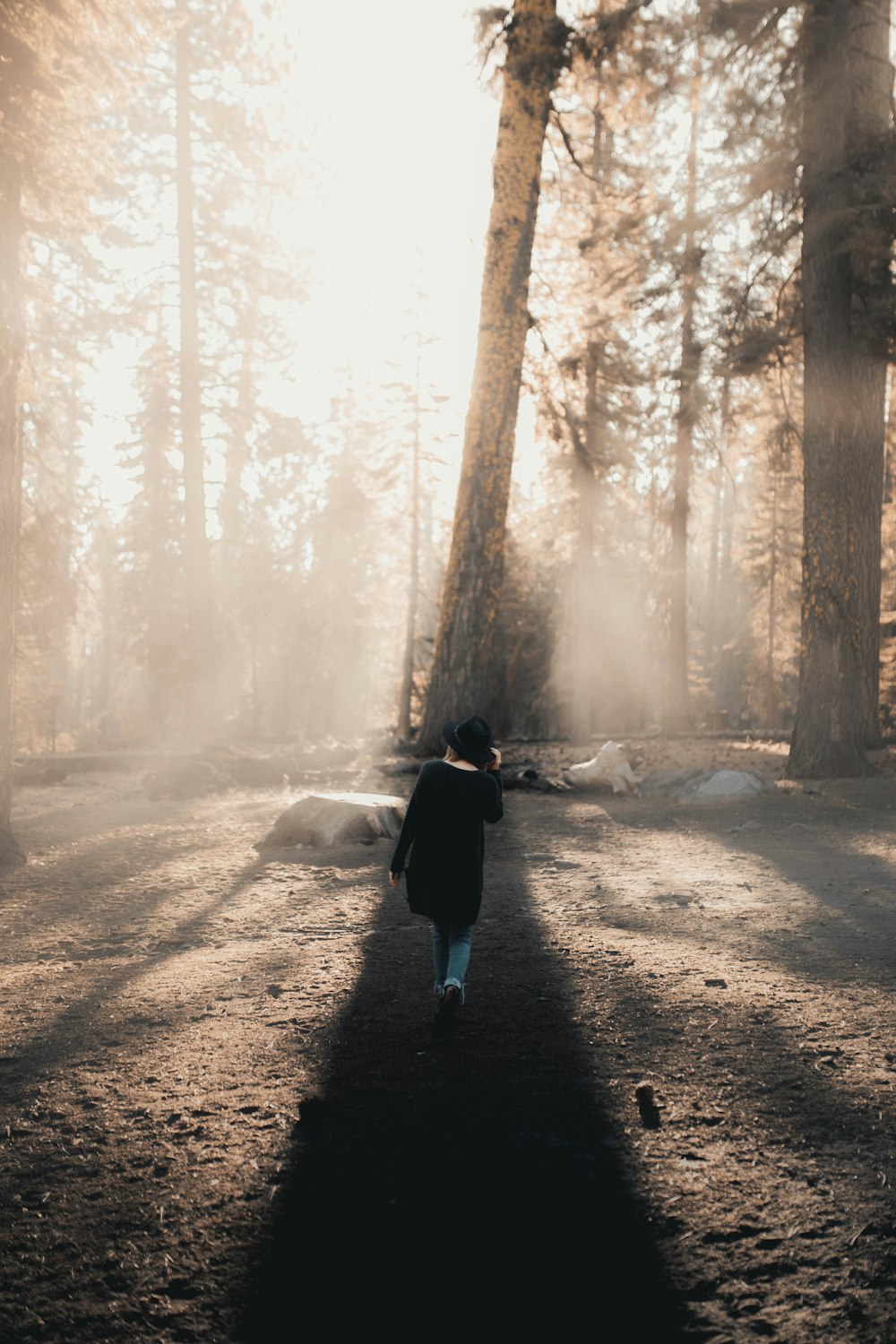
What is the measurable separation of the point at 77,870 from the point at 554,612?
20068 mm

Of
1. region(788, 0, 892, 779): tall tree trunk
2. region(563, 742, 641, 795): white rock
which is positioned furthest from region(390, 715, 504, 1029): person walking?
region(788, 0, 892, 779): tall tree trunk

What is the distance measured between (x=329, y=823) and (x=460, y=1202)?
6.61 metres

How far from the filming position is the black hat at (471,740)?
5.20 metres

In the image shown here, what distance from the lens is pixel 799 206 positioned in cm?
1369

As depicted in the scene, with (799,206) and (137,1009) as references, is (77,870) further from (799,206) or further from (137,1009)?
(799,206)

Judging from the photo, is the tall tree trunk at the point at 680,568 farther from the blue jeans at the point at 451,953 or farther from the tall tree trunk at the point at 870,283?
the blue jeans at the point at 451,953

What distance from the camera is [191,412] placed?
78.8 feet

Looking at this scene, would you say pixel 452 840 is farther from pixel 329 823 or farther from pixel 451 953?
pixel 329 823

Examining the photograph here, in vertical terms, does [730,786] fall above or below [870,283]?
below

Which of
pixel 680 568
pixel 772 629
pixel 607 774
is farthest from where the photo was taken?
pixel 772 629

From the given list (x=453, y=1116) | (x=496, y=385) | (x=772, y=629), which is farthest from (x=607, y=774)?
(x=772, y=629)

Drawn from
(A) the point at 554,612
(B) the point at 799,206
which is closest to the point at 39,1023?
(B) the point at 799,206

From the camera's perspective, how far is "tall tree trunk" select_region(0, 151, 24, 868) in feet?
28.5

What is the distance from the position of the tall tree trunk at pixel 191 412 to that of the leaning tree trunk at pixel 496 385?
12.5m
